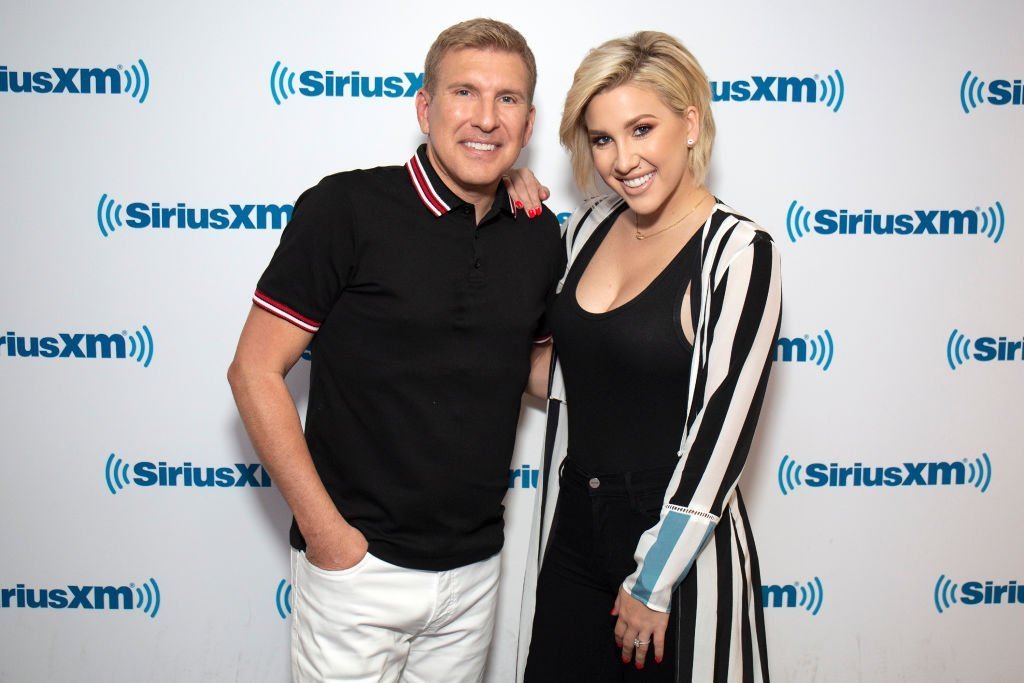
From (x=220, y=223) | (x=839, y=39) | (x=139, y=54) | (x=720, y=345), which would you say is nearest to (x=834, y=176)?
(x=839, y=39)

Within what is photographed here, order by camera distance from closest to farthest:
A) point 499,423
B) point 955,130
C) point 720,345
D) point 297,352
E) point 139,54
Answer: point 720,345 → point 297,352 → point 499,423 → point 139,54 → point 955,130

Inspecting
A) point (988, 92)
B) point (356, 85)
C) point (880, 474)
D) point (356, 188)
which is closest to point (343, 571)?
point (356, 188)

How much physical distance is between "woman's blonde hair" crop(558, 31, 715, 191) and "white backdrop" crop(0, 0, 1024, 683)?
1.67 feet

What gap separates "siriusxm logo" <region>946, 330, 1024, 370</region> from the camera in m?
2.26

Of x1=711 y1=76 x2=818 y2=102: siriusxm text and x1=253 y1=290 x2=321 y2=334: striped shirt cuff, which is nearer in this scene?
x1=253 y1=290 x2=321 y2=334: striped shirt cuff

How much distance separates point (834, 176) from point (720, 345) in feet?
3.29

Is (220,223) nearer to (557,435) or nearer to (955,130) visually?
(557,435)

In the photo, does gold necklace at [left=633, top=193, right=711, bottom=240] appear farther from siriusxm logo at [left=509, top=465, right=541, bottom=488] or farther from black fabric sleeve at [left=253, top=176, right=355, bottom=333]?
siriusxm logo at [left=509, top=465, right=541, bottom=488]

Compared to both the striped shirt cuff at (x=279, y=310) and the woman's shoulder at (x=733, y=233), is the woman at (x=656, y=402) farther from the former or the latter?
the striped shirt cuff at (x=279, y=310)

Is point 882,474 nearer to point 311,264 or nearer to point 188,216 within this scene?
point 311,264

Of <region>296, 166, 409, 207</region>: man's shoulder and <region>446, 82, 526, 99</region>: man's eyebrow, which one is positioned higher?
<region>446, 82, 526, 99</region>: man's eyebrow

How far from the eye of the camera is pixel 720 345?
4.64 ft

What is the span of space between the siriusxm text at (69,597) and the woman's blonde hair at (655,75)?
178 cm

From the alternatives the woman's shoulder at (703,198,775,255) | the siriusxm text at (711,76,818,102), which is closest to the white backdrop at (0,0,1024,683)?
the siriusxm text at (711,76,818,102)
